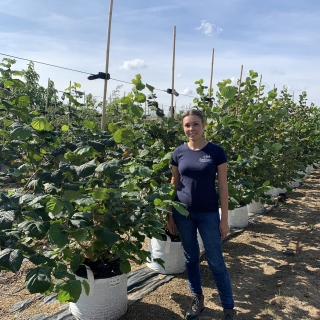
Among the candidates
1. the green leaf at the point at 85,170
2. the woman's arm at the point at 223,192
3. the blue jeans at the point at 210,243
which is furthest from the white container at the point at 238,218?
the green leaf at the point at 85,170

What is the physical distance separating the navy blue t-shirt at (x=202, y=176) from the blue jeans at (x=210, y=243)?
8 cm

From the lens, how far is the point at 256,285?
3.29 m

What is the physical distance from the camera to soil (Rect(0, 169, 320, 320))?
275 centimetres

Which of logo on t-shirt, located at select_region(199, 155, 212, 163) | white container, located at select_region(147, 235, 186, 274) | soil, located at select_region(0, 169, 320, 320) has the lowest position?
soil, located at select_region(0, 169, 320, 320)

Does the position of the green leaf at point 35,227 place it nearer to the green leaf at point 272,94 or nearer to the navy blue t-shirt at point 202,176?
the navy blue t-shirt at point 202,176

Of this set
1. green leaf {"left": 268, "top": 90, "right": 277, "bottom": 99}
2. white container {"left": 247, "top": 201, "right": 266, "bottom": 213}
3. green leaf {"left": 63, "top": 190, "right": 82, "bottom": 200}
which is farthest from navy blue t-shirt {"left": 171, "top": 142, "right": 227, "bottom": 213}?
white container {"left": 247, "top": 201, "right": 266, "bottom": 213}

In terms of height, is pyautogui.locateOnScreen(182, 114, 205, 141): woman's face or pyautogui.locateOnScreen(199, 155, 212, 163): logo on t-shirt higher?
pyautogui.locateOnScreen(182, 114, 205, 141): woman's face

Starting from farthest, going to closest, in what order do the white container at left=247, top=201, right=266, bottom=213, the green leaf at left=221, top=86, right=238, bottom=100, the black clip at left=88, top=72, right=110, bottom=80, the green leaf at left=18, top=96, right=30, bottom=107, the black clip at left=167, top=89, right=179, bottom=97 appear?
1. the white container at left=247, top=201, right=266, bottom=213
2. the black clip at left=167, top=89, right=179, bottom=97
3. the green leaf at left=221, top=86, right=238, bottom=100
4. the black clip at left=88, top=72, right=110, bottom=80
5. the green leaf at left=18, top=96, right=30, bottom=107

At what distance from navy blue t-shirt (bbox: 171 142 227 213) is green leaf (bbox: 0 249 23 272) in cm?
123

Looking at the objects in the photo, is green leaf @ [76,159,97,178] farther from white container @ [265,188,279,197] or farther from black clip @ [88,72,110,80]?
white container @ [265,188,279,197]

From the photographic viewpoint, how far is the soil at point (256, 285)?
2.75 meters

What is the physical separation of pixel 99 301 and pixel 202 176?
1.16 meters

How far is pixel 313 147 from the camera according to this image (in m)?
9.49

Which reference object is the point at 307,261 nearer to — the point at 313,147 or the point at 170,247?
the point at 170,247
